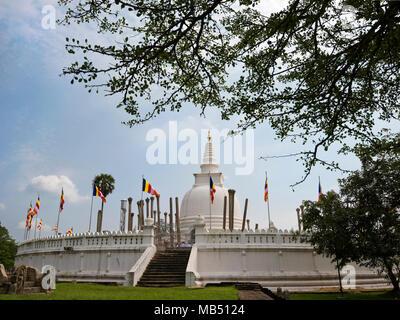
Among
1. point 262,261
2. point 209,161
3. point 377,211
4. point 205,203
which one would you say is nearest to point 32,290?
point 262,261

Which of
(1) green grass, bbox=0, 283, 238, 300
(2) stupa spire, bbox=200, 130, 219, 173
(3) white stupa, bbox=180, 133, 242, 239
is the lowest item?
(1) green grass, bbox=0, 283, 238, 300

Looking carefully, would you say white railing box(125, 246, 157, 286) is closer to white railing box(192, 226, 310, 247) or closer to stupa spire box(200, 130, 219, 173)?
white railing box(192, 226, 310, 247)

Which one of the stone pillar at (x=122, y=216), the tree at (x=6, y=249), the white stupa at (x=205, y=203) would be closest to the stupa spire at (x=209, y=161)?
the white stupa at (x=205, y=203)

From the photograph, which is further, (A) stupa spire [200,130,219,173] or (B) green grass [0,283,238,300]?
(A) stupa spire [200,130,219,173]

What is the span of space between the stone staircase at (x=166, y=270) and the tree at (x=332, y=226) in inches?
324

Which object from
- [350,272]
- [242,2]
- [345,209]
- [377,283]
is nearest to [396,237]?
[345,209]

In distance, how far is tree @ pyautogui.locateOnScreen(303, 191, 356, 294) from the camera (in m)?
18.0

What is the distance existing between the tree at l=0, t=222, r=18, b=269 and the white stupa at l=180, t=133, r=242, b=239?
2928 centimetres

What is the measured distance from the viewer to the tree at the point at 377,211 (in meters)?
17.3

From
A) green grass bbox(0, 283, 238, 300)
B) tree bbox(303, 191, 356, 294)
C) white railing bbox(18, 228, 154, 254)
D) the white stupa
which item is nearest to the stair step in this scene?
green grass bbox(0, 283, 238, 300)

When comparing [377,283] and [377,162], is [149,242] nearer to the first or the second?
[377,162]

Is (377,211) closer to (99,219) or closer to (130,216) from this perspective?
(130,216)

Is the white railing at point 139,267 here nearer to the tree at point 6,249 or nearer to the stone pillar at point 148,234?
the stone pillar at point 148,234

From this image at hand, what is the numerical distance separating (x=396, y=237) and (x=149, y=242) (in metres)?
14.8
